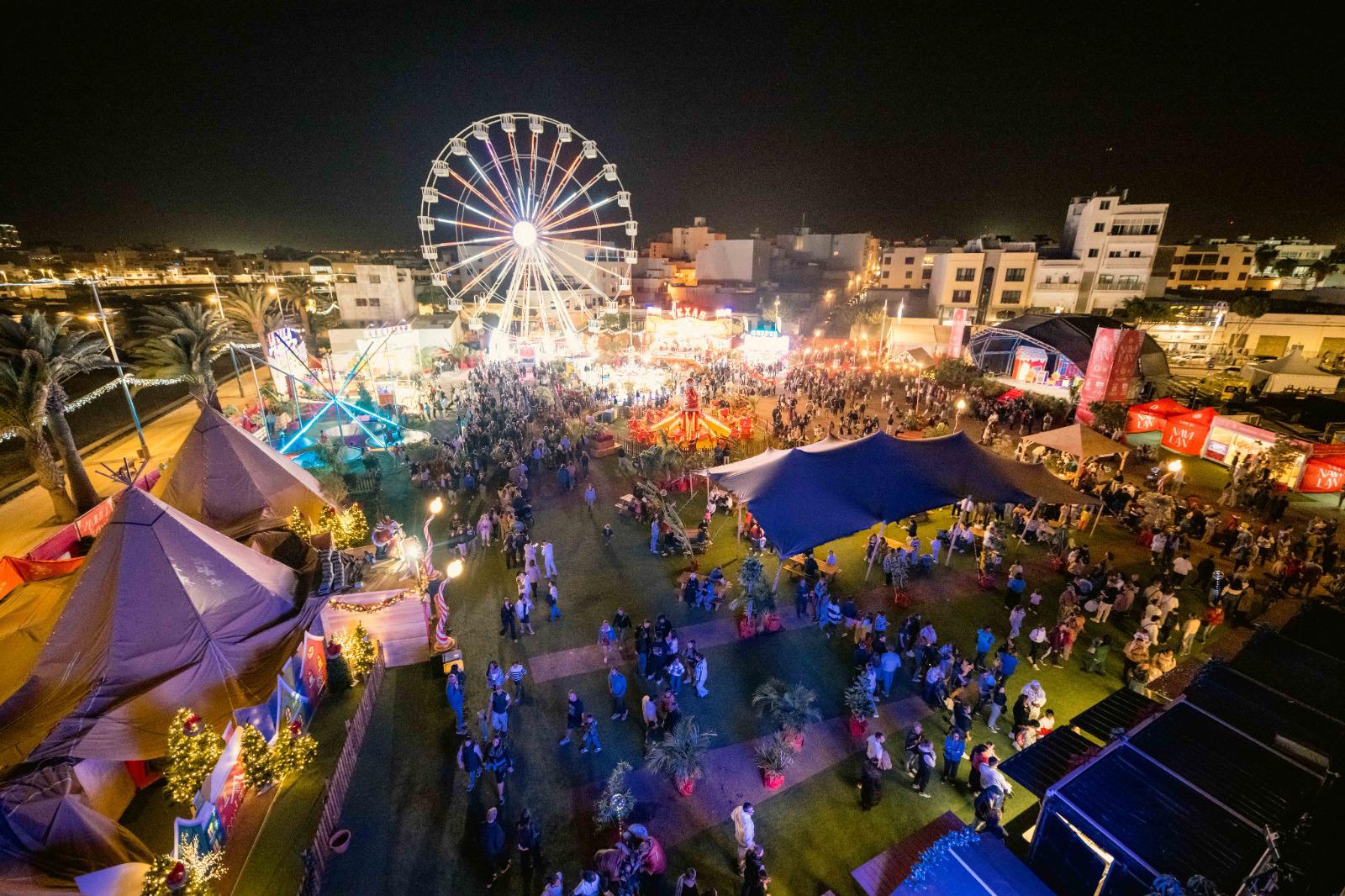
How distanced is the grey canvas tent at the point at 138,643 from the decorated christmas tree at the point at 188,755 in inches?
10.4

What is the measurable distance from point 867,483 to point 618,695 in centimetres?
686

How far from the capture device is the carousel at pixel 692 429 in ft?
62.3

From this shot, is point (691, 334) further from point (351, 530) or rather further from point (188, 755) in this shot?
point (188, 755)

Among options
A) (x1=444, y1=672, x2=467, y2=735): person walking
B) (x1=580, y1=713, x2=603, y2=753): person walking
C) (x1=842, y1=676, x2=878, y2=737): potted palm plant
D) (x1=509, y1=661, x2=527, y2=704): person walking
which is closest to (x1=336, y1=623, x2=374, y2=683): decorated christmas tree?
(x1=444, y1=672, x2=467, y2=735): person walking

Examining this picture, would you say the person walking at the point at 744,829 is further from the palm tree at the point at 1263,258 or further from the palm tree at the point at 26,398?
the palm tree at the point at 1263,258

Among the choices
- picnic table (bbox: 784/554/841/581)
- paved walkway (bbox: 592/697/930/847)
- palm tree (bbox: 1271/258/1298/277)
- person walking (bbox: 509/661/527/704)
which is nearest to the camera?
paved walkway (bbox: 592/697/930/847)

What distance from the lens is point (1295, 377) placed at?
82.8 feet

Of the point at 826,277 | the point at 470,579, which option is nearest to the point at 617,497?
the point at 470,579

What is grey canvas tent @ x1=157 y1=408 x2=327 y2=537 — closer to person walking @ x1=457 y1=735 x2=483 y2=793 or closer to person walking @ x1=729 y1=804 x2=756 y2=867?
person walking @ x1=457 y1=735 x2=483 y2=793

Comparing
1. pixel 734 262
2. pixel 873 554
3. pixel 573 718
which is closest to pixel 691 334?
pixel 734 262

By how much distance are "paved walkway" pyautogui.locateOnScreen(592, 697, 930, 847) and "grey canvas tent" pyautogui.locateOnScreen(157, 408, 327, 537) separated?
944 centimetres

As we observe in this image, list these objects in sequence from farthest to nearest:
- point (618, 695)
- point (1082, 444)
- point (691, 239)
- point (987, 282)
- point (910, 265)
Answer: point (691, 239), point (910, 265), point (987, 282), point (1082, 444), point (618, 695)

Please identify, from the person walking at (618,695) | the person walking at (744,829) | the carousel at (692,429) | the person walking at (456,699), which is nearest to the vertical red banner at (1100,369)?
the carousel at (692,429)

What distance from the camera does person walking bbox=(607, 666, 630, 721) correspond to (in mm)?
8914
